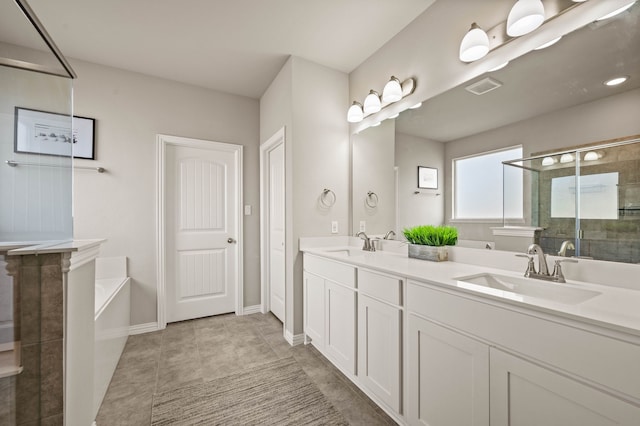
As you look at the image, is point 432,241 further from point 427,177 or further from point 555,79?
point 555,79

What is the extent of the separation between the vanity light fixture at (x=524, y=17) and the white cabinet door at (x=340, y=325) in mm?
1718

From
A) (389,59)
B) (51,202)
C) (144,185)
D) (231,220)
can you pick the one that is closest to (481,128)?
(389,59)

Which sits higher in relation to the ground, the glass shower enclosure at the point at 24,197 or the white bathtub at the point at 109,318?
the glass shower enclosure at the point at 24,197

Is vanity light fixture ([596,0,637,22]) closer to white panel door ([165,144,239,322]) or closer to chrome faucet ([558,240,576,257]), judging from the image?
chrome faucet ([558,240,576,257])

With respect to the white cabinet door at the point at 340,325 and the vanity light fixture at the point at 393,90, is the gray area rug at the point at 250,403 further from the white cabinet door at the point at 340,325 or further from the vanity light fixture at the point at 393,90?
the vanity light fixture at the point at 393,90

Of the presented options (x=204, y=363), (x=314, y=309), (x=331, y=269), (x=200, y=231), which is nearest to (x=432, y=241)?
(x=331, y=269)

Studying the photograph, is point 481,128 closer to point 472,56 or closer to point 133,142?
point 472,56

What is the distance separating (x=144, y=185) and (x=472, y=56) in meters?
3.06

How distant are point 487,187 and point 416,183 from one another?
52 cm

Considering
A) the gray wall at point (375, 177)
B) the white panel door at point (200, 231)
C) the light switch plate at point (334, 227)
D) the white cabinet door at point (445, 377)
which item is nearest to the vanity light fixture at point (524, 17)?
the gray wall at point (375, 177)

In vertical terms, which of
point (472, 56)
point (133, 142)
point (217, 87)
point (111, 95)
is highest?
point (217, 87)

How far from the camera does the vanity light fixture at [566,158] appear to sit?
128 cm

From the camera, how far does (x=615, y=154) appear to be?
1151mm

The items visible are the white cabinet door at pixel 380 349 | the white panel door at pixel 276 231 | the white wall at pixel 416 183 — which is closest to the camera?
the white cabinet door at pixel 380 349
